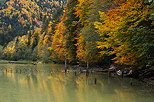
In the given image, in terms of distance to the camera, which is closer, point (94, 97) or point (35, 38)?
point (94, 97)

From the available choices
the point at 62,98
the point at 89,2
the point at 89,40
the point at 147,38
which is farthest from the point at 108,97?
the point at 89,2

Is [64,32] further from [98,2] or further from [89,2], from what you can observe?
[98,2]

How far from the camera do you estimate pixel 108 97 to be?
14016 millimetres

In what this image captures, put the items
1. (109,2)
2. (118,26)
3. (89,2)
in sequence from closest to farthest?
(118,26), (109,2), (89,2)

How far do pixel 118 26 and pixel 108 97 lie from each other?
5.41 metres

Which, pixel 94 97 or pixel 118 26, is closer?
pixel 94 97

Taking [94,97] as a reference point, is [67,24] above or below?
above

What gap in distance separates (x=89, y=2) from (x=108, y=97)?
76.4 ft

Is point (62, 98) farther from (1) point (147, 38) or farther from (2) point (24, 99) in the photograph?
(1) point (147, 38)

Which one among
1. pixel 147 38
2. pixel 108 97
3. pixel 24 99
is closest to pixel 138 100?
pixel 108 97

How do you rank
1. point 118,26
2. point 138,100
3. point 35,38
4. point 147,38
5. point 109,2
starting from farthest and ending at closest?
1. point 35,38
2. point 109,2
3. point 118,26
4. point 138,100
5. point 147,38

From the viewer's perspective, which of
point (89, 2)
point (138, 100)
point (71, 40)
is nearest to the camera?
point (138, 100)

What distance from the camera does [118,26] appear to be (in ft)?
51.4

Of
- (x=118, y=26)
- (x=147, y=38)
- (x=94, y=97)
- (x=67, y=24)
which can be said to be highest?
(x=67, y=24)
